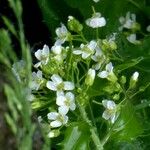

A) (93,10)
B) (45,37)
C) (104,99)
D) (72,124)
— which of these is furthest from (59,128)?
(45,37)

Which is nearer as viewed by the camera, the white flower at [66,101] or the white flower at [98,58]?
the white flower at [66,101]

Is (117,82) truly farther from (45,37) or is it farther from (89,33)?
(45,37)

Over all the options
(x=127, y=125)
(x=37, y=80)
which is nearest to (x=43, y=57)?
(x=37, y=80)

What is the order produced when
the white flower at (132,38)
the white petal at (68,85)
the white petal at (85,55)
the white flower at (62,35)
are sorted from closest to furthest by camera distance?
the white petal at (68,85)
the white petal at (85,55)
the white flower at (62,35)
the white flower at (132,38)

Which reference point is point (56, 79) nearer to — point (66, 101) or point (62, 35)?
point (66, 101)

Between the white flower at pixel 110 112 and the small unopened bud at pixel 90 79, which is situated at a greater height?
the small unopened bud at pixel 90 79

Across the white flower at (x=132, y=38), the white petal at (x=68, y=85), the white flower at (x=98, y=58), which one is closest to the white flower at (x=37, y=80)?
the white petal at (x=68, y=85)

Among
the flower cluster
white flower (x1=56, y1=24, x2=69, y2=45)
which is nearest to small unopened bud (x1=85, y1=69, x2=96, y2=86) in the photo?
the flower cluster

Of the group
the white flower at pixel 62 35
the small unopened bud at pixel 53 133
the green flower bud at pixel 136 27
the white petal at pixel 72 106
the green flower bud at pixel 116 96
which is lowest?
the small unopened bud at pixel 53 133

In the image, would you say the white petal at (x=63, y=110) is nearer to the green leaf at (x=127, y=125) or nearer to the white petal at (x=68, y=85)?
the white petal at (x=68, y=85)
